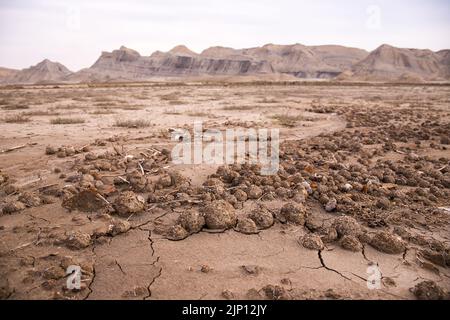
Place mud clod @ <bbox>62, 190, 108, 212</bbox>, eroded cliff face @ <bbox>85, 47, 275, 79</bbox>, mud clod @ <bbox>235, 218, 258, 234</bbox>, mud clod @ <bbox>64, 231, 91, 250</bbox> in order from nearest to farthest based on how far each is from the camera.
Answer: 1. mud clod @ <bbox>64, 231, 91, 250</bbox>
2. mud clod @ <bbox>235, 218, 258, 234</bbox>
3. mud clod @ <bbox>62, 190, 108, 212</bbox>
4. eroded cliff face @ <bbox>85, 47, 275, 79</bbox>

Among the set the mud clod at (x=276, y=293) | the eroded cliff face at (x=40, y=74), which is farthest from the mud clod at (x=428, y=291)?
the eroded cliff face at (x=40, y=74)

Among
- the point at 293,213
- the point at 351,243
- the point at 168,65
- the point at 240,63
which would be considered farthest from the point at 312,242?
the point at 168,65

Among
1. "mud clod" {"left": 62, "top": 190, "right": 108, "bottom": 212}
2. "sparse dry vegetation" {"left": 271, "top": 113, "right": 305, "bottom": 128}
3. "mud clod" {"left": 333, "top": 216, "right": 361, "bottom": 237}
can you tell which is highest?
"sparse dry vegetation" {"left": 271, "top": 113, "right": 305, "bottom": 128}

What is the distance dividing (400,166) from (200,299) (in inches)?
142

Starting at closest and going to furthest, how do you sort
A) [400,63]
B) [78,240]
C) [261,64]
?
[78,240]
[400,63]
[261,64]

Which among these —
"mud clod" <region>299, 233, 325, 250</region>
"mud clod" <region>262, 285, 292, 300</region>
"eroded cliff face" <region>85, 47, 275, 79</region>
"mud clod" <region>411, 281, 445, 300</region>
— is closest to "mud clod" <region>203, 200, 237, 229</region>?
"mud clod" <region>299, 233, 325, 250</region>

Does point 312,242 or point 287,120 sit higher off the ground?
point 287,120

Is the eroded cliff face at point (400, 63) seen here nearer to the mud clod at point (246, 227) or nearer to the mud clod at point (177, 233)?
the mud clod at point (246, 227)

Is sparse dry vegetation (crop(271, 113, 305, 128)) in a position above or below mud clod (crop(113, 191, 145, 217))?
above

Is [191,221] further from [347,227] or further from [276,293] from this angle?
[347,227]

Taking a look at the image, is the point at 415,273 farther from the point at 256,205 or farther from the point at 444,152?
the point at 444,152

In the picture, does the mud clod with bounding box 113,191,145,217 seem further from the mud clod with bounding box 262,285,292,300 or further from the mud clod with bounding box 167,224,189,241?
the mud clod with bounding box 262,285,292,300

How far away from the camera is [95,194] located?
3.12 metres
